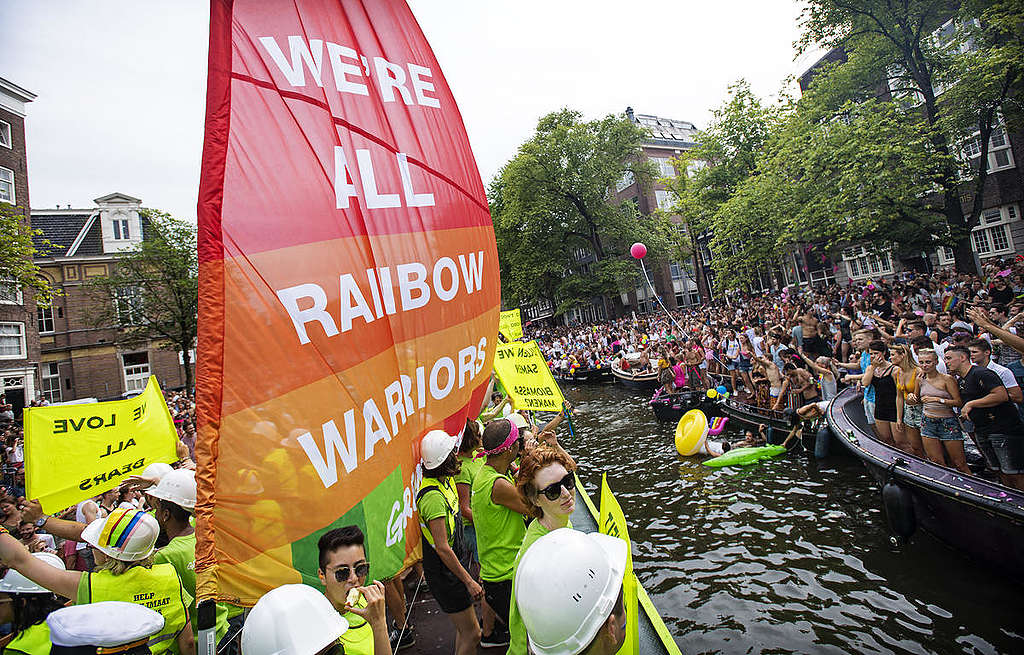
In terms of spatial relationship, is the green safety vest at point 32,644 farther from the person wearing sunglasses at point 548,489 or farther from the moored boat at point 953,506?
the moored boat at point 953,506

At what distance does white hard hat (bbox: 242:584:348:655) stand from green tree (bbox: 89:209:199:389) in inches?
1268

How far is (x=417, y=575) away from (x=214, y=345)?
5.53m

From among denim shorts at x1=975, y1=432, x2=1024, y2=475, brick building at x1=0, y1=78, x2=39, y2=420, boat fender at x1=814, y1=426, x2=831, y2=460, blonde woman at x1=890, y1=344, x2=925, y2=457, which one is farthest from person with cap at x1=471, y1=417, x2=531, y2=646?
brick building at x1=0, y1=78, x2=39, y2=420

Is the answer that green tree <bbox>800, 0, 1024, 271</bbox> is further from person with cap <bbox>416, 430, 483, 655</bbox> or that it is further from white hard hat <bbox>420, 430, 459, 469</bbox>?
white hard hat <bbox>420, 430, 459, 469</bbox>

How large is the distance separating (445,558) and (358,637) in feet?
3.89

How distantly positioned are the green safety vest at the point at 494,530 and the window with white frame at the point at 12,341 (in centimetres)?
3004

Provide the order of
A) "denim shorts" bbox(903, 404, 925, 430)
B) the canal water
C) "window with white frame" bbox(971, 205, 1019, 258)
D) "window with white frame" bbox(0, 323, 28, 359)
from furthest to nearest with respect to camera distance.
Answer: "window with white frame" bbox(971, 205, 1019, 258)
"window with white frame" bbox(0, 323, 28, 359)
"denim shorts" bbox(903, 404, 925, 430)
the canal water

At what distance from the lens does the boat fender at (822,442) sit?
31.4 feet

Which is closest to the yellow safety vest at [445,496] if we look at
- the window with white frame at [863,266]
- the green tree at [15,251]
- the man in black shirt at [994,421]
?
the man in black shirt at [994,421]

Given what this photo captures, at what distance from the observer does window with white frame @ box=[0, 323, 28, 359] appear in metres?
23.1

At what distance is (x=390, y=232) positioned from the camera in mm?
2369

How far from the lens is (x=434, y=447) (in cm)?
270

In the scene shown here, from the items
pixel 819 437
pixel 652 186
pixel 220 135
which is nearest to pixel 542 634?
pixel 220 135

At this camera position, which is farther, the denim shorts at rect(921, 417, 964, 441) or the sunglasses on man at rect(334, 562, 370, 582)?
the denim shorts at rect(921, 417, 964, 441)
